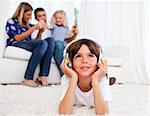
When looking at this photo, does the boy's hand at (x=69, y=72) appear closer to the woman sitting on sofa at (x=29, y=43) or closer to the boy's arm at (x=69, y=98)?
the boy's arm at (x=69, y=98)

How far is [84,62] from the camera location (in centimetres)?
94

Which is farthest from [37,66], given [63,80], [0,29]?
[63,80]

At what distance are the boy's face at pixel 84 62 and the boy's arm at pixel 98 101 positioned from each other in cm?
4

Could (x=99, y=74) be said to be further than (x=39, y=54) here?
No

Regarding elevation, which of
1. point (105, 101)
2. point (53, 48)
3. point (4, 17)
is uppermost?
point (4, 17)

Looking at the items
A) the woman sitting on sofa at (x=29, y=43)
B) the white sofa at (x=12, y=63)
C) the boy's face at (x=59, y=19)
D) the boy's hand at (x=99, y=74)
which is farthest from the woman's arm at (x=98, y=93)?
the boy's face at (x=59, y=19)

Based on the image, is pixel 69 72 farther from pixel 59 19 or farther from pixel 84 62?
pixel 59 19

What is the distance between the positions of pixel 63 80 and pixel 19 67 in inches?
53.5

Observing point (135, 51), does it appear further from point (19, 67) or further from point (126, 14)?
point (19, 67)

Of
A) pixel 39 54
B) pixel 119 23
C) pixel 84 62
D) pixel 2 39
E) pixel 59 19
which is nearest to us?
pixel 84 62

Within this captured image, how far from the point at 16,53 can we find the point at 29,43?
0.45 feet

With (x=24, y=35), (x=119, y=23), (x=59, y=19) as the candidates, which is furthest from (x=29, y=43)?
(x=119, y=23)

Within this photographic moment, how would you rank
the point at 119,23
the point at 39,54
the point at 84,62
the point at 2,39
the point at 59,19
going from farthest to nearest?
the point at 119,23, the point at 59,19, the point at 2,39, the point at 39,54, the point at 84,62

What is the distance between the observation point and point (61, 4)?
365 cm
